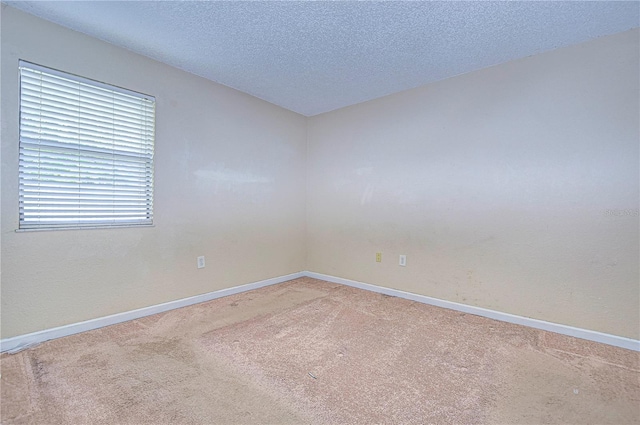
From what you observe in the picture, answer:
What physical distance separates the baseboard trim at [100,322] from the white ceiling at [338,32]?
7.11ft

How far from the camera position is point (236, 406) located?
147 centimetres

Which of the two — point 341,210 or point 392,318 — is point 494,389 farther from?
point 341,210

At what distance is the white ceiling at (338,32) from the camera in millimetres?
1880

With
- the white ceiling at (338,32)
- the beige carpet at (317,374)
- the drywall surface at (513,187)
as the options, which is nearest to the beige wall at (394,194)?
the drywall surface at (513,187)

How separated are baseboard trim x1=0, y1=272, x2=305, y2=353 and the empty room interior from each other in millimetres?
15

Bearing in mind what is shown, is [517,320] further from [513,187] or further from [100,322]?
[100,322]

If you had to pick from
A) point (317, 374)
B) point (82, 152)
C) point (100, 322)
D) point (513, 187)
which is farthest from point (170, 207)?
point (513, 187)

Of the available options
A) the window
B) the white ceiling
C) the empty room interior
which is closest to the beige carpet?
the empty room interior

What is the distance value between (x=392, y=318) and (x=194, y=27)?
2.78 m

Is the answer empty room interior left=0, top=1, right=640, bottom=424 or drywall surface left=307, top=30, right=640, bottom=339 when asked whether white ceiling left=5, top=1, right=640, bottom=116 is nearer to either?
empty room interior left=0, top=1, right=640, bottom=424

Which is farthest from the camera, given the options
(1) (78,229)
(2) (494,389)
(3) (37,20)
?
(1) (78,229)

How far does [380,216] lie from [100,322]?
9.09 ft

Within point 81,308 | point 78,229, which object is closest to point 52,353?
point 81,308

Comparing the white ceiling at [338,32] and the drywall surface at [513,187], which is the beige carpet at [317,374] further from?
the white ceiling at [338,32]
